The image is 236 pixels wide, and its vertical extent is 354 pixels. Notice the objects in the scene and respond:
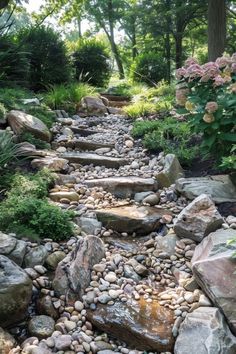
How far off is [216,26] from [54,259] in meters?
5.87

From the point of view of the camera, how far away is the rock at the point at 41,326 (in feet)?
7.26

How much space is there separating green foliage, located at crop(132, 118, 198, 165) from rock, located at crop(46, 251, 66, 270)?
2036 mm

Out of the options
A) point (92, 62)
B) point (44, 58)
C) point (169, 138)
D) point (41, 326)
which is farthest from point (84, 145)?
point (92, 62)

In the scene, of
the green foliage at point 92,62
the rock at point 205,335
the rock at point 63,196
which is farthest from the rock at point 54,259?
the green foliage at point 92,62

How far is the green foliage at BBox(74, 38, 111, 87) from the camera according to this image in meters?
9.86

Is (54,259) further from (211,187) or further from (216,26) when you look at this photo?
(216,26)

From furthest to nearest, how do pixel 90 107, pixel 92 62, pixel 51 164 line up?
pixel 92 62 < pixel 90 107 < pixel 51 164

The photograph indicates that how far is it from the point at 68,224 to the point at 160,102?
412 centimetres

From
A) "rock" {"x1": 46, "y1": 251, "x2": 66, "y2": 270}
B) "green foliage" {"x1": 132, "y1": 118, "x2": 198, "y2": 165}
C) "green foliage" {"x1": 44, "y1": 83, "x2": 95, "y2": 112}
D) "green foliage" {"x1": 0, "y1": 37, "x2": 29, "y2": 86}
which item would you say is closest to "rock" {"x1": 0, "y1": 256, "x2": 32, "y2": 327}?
"rock" {"x1": 46, "y1": 251, "x2": 66, "y2": 270}

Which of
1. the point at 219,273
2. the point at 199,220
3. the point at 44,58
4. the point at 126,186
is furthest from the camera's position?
the point at 44,58

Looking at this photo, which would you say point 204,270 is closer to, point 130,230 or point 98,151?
point 130,230

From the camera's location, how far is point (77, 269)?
257 cm

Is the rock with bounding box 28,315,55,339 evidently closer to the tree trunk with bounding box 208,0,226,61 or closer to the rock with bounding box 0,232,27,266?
the rock with bounding box 0,232,27,266

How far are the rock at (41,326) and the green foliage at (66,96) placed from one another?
15.8ft
